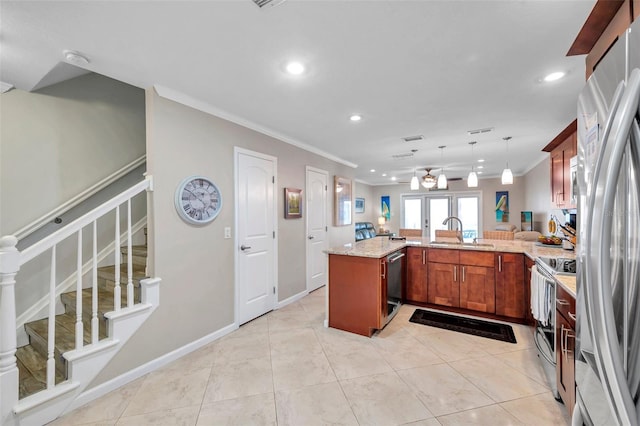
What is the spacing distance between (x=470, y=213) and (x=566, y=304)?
7772 millimetres

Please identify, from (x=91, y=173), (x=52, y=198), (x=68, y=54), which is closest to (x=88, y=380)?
(x=52, y=198)

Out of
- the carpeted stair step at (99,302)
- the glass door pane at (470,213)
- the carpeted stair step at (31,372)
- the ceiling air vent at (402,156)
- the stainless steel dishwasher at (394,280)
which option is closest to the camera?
the carpeted stair step at (31,372)

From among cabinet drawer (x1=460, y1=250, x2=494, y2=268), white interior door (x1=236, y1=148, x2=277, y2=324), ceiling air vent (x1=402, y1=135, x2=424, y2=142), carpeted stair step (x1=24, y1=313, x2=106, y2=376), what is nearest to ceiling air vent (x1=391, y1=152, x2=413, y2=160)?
ceiling air vent (x1=402, y1=135, x2=424, y2=142)

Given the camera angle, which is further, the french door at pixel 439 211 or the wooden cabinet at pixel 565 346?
the french door at pixel 439 211

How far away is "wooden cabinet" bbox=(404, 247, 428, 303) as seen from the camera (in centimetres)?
359

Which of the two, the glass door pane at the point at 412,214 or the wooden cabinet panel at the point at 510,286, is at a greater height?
the glass door pane at the point at 412,214

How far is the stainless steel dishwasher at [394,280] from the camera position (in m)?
3.05

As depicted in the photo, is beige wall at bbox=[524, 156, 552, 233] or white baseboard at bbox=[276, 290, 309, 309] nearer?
white baseboard at bbox=[276, 290, 309, 309]

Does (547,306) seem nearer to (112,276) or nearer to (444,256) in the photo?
(444,256)

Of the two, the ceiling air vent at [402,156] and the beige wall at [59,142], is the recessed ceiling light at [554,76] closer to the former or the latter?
the ceiling air vent at [402,156]

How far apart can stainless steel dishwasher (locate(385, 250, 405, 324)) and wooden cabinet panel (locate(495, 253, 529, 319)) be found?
1101 millimetres

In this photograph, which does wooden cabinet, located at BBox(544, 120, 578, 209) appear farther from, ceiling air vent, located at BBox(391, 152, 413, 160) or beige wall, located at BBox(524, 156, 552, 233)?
ceiling air vent, located at BBox(391, 152, 413, 160)

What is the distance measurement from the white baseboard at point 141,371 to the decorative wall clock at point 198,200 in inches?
46.1

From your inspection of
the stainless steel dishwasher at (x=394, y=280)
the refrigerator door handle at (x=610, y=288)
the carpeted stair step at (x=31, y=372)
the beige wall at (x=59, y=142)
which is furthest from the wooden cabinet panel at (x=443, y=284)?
the beige wall at (x=59, y=142)
